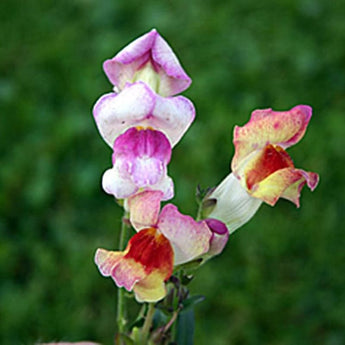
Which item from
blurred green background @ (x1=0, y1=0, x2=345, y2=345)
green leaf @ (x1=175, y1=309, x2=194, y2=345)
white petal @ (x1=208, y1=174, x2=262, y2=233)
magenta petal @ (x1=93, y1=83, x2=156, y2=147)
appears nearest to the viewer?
magenta petal @ (x1=93, y1=83, x2=156, y2=147)

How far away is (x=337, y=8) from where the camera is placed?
9.70ft

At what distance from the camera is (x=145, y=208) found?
768 millimetres

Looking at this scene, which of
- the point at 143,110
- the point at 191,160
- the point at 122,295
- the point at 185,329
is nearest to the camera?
the point at 143,110

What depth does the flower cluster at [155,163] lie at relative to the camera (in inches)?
30.1

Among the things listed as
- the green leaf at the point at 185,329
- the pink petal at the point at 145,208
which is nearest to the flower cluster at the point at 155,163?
the pink petal at the point at 145,208

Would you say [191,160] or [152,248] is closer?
[152,248]

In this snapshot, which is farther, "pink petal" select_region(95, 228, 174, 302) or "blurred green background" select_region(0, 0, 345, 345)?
"blurred green background" select_region(0, 0, 345, 345)

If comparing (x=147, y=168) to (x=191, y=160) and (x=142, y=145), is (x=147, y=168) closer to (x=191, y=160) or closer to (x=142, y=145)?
(x=142, y=145)

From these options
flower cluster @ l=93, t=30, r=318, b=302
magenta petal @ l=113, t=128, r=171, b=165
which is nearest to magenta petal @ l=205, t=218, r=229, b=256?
flower cluster @ l=93, t=30, r=318, b=302

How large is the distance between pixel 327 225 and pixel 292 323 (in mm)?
332

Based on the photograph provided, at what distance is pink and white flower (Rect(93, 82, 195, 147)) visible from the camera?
76cm

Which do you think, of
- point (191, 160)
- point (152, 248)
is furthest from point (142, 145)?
point (191, 160)

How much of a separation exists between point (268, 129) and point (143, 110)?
173 mm

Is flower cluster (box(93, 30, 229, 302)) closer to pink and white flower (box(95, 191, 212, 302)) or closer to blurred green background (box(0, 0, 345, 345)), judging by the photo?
pink and white flower (box(95, 191, 212, 302))
